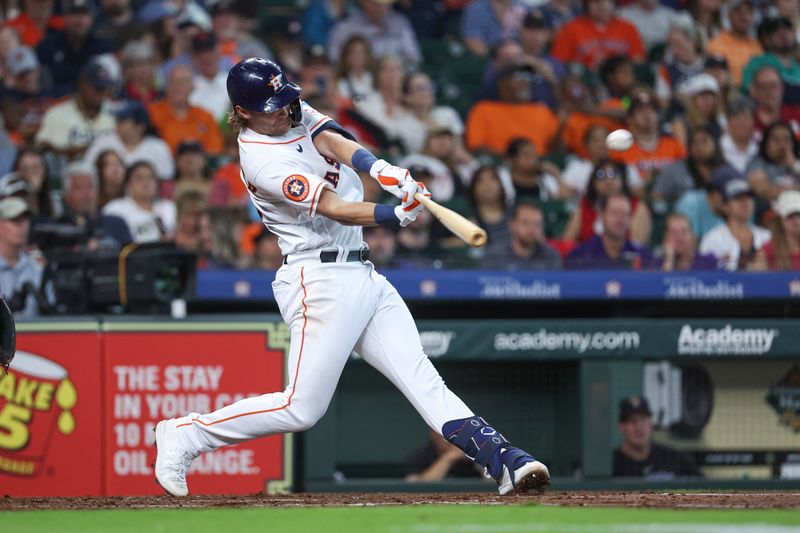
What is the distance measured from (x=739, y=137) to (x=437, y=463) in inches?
165

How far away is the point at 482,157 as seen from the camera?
9.97 meters

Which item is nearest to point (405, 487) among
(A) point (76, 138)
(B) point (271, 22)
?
(A) point (76, 138)

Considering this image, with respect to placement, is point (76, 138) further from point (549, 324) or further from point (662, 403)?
point (662, 403)

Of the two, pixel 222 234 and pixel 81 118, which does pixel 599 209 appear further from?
pixel 81 118

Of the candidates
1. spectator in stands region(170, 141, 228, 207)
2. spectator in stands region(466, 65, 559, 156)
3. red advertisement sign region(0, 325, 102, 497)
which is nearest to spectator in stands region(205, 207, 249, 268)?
spectator in stands region(170, 141, 228, 207)

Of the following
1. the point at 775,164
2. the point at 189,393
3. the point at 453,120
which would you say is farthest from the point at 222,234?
the point at 775,164

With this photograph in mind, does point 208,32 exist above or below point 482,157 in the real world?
above

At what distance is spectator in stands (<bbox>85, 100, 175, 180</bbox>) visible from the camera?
376 inches

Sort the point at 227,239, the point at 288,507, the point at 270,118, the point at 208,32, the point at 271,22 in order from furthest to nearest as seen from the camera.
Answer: the point at 271,22
the point at 208,32
the point at 227,239
the point at 270,118
the point at 288,507

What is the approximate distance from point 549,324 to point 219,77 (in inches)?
152

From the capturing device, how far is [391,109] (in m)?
10.2

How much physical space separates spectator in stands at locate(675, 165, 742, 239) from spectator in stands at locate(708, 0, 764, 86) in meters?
1.91

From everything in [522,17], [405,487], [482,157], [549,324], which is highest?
[522,17]

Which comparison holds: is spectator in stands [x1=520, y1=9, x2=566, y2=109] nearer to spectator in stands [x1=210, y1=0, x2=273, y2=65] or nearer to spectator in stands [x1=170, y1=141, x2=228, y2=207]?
spectator in stands [x1=210, y1=0, x2=273, y2=65]
